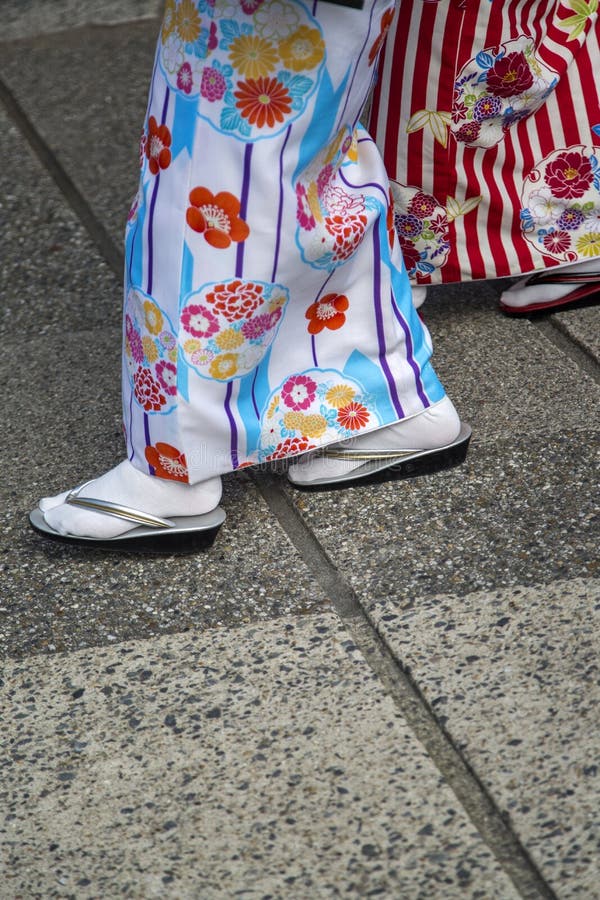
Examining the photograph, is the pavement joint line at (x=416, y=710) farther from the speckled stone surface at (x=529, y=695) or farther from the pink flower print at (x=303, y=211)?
the pink flower print at (x=303, y=211)

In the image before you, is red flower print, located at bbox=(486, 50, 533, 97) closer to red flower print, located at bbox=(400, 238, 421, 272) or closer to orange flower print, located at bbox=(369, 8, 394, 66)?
red flower print, located at bbox=(400, 238, 421, 272)

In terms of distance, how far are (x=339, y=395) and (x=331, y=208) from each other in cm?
29

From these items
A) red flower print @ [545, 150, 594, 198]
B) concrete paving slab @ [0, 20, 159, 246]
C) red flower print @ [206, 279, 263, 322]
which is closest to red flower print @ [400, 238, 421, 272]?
red flower print @ [545, 150, 594, 198]

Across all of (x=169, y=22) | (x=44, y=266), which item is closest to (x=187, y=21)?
(x=169, y=22)

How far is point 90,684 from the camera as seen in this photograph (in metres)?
1.39

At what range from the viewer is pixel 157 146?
1.37 m

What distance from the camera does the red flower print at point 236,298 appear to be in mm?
1390

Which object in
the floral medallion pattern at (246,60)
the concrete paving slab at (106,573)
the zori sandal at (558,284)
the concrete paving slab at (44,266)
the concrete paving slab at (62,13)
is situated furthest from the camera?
the concrete paving slab at (62,13)

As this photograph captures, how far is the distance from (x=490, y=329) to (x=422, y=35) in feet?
1.87

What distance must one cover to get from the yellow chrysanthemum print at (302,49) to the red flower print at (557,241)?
81 cm

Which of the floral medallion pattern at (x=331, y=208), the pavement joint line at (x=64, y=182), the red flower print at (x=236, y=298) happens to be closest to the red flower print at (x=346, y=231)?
the floral medallion pattern at (x=331, y=208)

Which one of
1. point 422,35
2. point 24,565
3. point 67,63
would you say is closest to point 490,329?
point 422,35

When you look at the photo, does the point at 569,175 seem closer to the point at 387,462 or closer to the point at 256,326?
the point at 387,462

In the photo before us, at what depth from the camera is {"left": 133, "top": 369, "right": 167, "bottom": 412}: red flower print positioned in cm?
146
